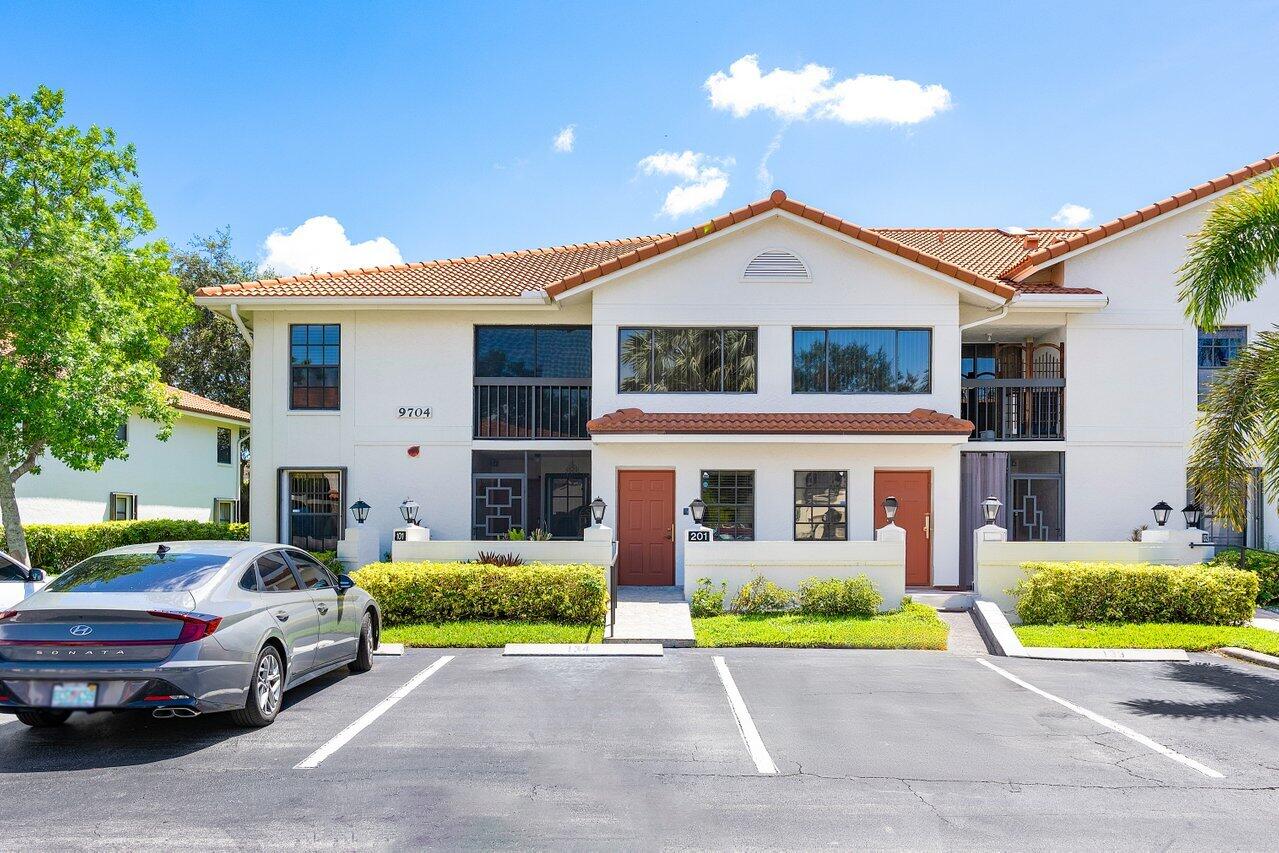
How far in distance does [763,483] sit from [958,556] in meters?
3.66

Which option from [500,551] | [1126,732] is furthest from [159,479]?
[1126,732]

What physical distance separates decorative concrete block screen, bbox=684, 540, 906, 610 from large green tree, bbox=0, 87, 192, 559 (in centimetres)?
1048

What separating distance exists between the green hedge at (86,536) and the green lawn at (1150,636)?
16581 millimetres

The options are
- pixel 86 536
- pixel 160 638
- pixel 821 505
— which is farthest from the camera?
pixel 86 536

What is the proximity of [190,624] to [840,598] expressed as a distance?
885 centimetres

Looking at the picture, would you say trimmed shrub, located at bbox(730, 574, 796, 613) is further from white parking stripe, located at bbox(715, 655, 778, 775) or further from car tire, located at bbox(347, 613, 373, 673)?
car tire, located at bbox(347, 613, 373, 673)

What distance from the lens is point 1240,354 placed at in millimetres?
11359

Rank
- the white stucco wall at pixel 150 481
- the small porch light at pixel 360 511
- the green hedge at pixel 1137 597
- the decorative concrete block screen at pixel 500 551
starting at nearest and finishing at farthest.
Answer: the green hedge at pixel 1137 597, the decorative concrete block screen at pixel 500 551, the small porch light at pixel 360 511, the white stucco wall at pixel 150 481

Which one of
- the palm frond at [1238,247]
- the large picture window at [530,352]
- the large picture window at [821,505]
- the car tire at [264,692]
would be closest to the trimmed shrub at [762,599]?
the large picture window at [821,505]

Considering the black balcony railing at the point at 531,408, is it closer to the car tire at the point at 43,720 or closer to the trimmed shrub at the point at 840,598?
the trimmed shrub at the point at 840,598

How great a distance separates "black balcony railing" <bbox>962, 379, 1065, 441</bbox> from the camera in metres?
15.7

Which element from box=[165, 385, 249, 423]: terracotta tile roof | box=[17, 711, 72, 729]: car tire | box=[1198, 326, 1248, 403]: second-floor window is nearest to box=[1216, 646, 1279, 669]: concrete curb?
box=[1198, 326, 1248, 403]: second-floor window

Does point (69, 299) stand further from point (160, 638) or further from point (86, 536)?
point (160, 638)

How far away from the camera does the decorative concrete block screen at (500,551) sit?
1306cm
